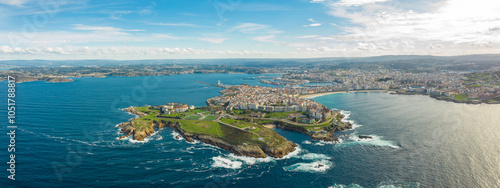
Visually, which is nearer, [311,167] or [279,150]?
[311,167]

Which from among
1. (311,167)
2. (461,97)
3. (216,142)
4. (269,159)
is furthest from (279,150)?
(461,97)

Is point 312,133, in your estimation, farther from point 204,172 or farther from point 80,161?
point 80,161

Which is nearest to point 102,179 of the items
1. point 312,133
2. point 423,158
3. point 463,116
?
point 312,133

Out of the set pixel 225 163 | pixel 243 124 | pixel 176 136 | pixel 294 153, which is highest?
pixel 243 124

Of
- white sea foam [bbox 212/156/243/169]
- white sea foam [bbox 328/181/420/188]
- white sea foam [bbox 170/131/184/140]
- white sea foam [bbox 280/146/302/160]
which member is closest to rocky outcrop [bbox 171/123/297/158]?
white sea foam [bbox 280/146/302/160]

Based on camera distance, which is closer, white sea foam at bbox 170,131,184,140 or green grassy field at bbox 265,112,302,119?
white sea foam at bbox 170,131,184,140

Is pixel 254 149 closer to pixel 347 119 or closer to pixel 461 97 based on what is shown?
pixel 347 119

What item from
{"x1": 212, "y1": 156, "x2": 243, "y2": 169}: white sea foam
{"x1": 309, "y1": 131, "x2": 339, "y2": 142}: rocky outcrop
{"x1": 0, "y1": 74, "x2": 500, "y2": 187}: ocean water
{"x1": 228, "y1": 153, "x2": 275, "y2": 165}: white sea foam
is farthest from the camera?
{"x1": 309, "y1": 131, "x2": 339, "y2": 142}: rocky outcrop

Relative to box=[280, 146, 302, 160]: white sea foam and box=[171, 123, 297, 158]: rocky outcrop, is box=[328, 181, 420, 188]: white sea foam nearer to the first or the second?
box=[280, 146, 302, 160]: white sea foam

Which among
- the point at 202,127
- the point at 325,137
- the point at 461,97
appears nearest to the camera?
the point at 325,137
